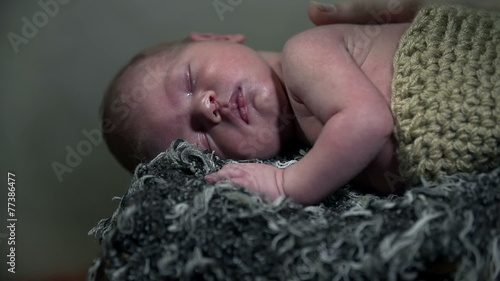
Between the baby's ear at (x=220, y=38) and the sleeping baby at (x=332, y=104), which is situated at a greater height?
the baby's ear at (x=220, y=38)

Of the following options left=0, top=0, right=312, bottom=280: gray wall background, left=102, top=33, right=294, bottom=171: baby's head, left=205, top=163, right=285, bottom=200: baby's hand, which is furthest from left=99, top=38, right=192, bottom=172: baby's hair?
left=205, top=163, right=285, bottom=200: baby's hand

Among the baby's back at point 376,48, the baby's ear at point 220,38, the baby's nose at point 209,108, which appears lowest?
the baby's back at point 376,48

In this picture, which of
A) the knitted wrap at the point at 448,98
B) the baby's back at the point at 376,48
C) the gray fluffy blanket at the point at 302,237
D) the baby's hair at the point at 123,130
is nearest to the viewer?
the gray fluffy blanket at the point at 302,237

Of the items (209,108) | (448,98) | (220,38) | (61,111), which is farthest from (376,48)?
(61,111)

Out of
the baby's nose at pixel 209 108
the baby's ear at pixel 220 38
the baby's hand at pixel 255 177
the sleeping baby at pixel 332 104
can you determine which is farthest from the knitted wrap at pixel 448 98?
the baby's ear at pixel 220 38

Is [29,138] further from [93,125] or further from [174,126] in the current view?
[174,126]

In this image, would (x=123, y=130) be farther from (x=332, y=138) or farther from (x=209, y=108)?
(x=332, y=138)

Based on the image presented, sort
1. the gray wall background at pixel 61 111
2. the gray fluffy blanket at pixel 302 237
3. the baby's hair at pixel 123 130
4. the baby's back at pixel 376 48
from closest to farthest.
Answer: the gray fluffy blanket at pixel 302 237, the baby's back at pixel 376 48, the baby's hair at pixel 123 130, the gray wall background at pixel 61 111

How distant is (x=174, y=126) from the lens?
0.87 meters

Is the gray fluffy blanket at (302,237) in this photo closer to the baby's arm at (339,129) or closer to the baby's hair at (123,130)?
the baby's arm at (339,129)

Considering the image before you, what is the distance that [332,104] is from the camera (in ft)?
2.24

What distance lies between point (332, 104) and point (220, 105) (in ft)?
0.76

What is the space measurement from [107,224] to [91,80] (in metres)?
0.49

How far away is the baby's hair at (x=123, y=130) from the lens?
90cm
